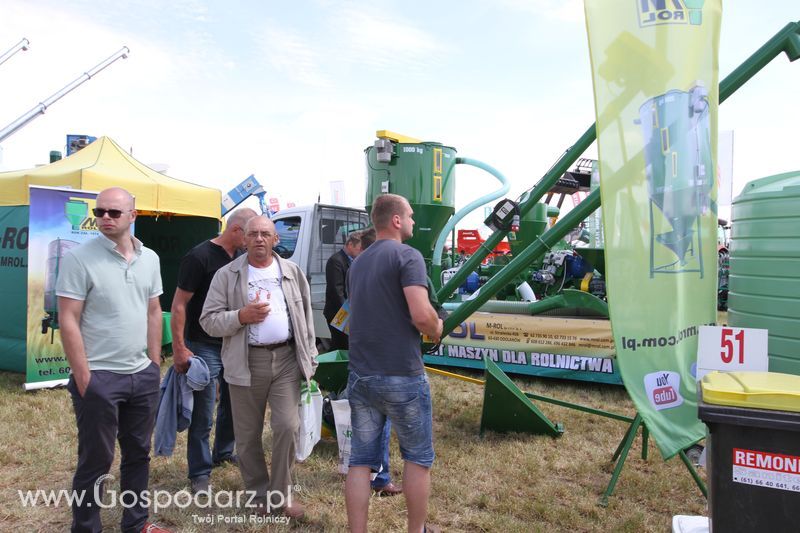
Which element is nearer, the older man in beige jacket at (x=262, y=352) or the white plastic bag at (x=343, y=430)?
the older man in beige jacket at (x=262, y=352)

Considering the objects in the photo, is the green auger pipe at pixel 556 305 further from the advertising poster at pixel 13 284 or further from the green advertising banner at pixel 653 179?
the advertising poster at pixel 13 284

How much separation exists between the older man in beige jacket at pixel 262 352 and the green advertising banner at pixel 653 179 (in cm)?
171

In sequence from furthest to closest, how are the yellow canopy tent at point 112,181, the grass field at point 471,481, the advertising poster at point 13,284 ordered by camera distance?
the advertising poster at point 13,284 → the yellow canopy tent at point 112,181 → the grass field at point 471,481

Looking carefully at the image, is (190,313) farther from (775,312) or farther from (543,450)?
(775,312)

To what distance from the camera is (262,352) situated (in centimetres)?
319

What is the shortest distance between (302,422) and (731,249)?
2679mm

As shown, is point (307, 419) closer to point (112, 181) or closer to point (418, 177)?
point (418, 177)

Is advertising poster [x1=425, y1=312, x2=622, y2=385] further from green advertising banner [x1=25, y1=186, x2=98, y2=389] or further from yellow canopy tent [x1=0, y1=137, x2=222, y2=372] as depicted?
green advertising banner [x1=25, y1=186, x2=98, y2=389]

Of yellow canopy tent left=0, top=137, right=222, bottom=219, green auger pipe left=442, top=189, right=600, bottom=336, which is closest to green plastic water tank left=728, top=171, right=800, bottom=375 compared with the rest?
green auger pipe left=442, top=189, right=600, bottom=336

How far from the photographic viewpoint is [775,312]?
2.99 metres

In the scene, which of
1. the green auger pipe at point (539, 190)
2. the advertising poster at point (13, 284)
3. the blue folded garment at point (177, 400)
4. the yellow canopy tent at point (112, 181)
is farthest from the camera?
the advertising poster at point (13, 284)

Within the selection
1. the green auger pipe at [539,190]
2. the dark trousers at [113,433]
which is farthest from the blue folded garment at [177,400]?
the green auger pipe at [539,190]

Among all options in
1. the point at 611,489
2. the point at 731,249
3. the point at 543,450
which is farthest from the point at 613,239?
the point at 543,450

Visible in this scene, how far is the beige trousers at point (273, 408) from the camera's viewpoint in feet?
10.5
